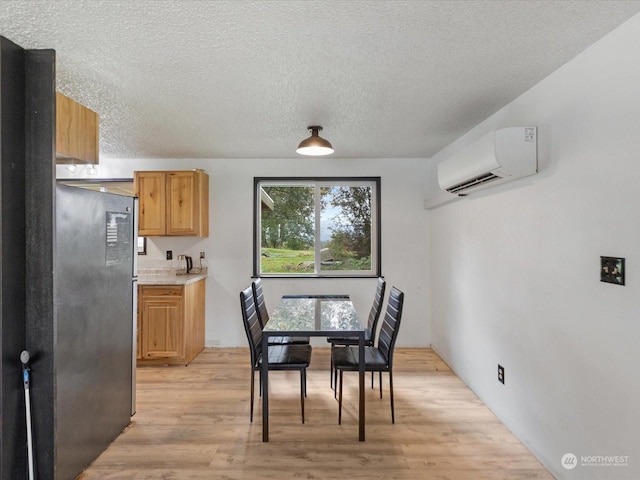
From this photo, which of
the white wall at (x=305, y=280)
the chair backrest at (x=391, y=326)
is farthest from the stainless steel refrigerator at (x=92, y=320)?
the chair backrest at (x=391, y=326)

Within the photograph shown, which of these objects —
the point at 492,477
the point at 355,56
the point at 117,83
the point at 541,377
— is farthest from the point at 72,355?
the point at 541,377

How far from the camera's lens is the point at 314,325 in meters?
2.48

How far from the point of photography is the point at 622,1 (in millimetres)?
1400

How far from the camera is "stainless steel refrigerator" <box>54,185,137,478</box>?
1.85 meters

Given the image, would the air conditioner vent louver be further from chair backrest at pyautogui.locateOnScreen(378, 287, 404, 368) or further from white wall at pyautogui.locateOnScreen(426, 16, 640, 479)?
chair backrest at pyautogui.locateOnScreen(378, 287, 404, 368)

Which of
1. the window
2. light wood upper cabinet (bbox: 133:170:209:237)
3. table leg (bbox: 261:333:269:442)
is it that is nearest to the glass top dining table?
table leg (bbox: 261:333:269:442)

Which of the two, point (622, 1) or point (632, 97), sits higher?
point (622, 1)

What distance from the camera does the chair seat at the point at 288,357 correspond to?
2562 mm

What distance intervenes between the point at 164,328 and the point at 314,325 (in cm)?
204

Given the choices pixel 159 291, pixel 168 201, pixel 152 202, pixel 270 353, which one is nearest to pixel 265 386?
pixel 270 353

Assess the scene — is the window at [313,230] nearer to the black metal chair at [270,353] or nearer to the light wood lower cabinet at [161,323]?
the light wood lower cabinet at [161,323]

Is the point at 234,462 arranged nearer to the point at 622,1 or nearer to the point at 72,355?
the point at 72,355

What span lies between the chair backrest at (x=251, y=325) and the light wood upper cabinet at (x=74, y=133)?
4.36 ft

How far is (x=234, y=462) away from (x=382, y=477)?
0.89 meters
